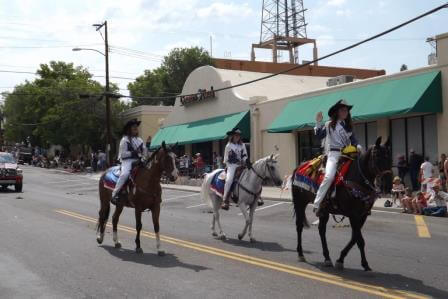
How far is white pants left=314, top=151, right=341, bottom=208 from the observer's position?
8578 millimetres

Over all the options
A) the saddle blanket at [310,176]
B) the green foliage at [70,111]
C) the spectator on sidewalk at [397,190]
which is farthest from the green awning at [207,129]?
the saddle blanket at [310,176]

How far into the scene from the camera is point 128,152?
36.3ft

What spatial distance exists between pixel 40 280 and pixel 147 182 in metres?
2.85

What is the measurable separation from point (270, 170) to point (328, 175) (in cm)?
326

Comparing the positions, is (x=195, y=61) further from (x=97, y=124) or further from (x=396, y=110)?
(x=396, y=110)

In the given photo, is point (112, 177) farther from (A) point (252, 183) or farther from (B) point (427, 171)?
(B) point (427, 171)

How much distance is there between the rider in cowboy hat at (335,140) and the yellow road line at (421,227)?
5.10 m

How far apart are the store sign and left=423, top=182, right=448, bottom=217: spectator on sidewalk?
21.6 m

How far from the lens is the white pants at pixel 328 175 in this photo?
28.1 ft

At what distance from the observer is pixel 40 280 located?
8367mm

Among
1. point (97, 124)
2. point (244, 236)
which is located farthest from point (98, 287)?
point (97, 124)

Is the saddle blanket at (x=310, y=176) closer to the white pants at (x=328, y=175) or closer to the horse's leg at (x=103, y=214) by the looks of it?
the white pants at (x=328, y=175)

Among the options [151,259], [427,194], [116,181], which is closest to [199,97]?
[427,194]

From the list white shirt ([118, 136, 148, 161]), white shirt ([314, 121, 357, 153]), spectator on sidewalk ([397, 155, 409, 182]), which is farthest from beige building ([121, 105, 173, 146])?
white shirt ([314, 121, 357, 153])
